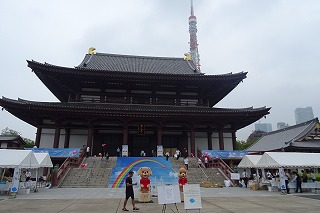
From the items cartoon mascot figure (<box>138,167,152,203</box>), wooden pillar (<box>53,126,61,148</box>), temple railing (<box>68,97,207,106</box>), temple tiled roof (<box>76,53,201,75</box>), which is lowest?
cartoon mascot figure (<box>138,167,152,203</box>)

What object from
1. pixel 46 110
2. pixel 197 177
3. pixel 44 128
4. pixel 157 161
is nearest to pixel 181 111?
pixel 157 161

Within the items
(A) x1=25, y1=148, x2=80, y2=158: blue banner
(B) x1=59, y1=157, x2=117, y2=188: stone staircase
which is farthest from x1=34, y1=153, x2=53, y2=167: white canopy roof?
(A) x1=25, y1=148, x2=80, y2=158: blue banner

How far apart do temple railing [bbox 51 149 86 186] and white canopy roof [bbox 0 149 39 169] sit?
3.21 m

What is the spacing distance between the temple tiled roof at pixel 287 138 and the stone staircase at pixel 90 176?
2451cm

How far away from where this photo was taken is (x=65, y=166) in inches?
792

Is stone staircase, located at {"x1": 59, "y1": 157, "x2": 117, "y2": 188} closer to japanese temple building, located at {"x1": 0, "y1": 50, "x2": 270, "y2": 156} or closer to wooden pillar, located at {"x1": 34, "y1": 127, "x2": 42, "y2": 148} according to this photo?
japanese temple building, located at {"x1": 0, "y1": 50, "x2": 270, "y2": 156}

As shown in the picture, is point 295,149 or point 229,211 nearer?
point 229,211

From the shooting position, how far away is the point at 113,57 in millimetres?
37625

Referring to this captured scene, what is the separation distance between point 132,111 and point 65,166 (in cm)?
841

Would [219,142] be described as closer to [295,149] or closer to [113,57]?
[295,149]

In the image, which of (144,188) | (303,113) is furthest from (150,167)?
(303,113)

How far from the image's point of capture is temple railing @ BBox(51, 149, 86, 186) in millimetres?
18453

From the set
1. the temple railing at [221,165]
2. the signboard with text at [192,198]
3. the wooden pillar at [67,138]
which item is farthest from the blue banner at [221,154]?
the signboard with text at [192,198]

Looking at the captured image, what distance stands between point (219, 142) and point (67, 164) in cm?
1698
